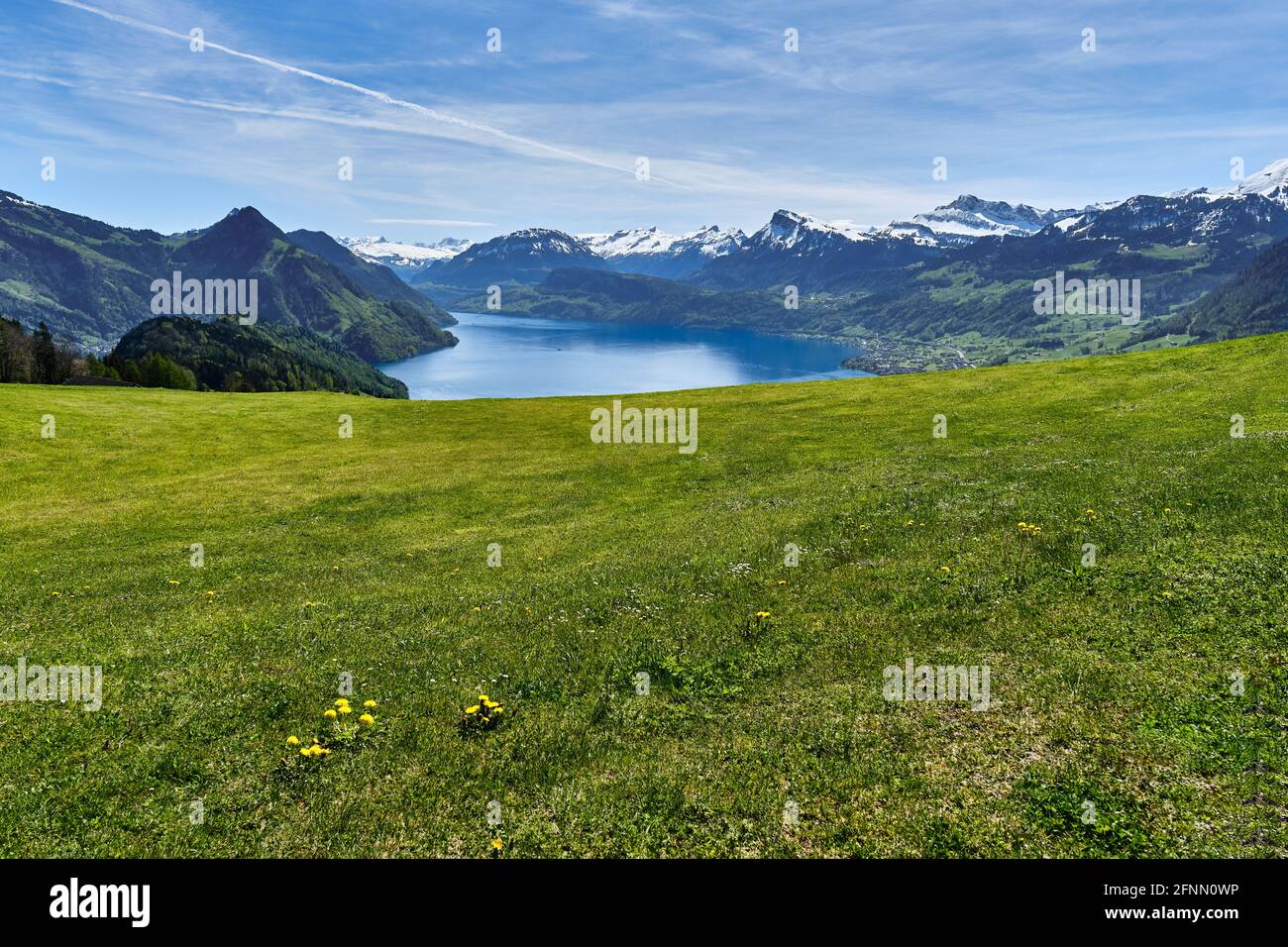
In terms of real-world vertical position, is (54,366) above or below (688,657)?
above

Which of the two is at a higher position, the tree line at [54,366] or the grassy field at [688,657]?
the tree line at [54,366]

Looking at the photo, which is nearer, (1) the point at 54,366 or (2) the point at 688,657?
(2) the point at 688,657

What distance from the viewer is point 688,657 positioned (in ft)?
49.8

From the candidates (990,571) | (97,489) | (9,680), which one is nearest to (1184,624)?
(990,571)

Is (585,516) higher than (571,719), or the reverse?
(585,516)

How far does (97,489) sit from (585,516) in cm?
2751

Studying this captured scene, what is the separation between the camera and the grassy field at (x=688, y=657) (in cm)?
969

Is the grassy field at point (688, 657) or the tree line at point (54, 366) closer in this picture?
the grassy field at point (688, 657)

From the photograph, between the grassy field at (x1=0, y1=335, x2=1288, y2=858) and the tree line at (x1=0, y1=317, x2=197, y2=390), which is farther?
the tree line at (x1=0, y1=317, x2=197, y2=390)

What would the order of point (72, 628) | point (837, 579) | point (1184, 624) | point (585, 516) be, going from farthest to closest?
point (585, 516)
point (837, 579)
point (72, 628)
point (1184, 624)

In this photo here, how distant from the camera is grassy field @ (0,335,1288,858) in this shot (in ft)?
31.8
